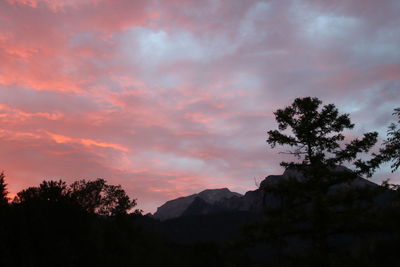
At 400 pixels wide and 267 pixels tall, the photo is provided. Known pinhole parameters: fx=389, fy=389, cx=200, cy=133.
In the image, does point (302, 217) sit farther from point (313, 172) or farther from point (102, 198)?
point (102, 198)

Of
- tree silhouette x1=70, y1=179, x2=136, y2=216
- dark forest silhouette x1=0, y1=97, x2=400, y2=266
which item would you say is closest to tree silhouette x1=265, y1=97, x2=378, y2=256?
dark forest silhouette x1=0, y1=97, x2=400, y2=266

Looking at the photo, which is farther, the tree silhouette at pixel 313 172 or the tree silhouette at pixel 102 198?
the tree silhouette at pixel 102 198

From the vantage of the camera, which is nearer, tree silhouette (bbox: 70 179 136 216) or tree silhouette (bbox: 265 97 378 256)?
tree silhouette (bbox: 265 97 378 256)

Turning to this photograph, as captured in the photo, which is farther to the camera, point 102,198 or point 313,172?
point 102,198

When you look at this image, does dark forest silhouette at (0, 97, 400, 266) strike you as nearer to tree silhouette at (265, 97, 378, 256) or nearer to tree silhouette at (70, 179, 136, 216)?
tree silhouette at (265, 97, 378, 256)

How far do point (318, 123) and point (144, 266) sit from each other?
112ft

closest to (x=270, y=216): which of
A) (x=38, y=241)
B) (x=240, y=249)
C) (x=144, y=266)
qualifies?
(x=240, y=249)

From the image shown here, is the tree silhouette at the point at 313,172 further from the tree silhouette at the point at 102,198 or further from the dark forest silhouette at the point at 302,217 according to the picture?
the tree silhouette at the point at 102,198

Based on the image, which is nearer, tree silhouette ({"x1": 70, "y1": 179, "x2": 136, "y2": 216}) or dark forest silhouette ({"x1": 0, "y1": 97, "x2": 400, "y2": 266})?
dark forest silhouette ({"x1": 0, "y1": 97, "x2": 400, "y2": 266})

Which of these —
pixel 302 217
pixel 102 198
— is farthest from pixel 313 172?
pixel 102 198

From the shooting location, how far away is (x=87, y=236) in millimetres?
34438

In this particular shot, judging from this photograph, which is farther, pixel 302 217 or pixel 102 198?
pixel 102 198

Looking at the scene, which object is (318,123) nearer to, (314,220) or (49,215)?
(314,220)

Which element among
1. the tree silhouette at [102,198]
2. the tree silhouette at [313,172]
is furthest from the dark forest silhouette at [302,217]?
the tree silhouette at [102,198]
